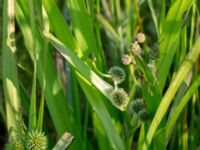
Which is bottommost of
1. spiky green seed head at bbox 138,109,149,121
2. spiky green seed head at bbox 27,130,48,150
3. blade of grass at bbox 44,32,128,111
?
spiky green seed head at bbox 138,109,149,121

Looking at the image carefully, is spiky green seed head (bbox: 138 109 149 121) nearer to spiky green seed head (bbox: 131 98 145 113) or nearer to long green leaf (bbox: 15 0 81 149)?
spiky green seed head (bbox: 131 98 145 113)

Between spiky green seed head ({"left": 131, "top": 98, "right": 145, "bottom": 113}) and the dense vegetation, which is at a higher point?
the dense vegetation

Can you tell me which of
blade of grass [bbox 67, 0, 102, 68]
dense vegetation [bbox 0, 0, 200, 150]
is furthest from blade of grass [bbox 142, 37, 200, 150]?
blade of grass [bbox 67, 0, 102, 68]

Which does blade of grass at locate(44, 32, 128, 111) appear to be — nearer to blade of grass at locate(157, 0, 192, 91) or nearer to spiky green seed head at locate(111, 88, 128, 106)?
spiky green seed head at locate(111, 88, 128, 106)

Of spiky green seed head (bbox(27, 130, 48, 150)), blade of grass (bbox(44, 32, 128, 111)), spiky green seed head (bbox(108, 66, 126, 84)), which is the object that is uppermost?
blade of grass (bbox(44, 32, 128, 111))

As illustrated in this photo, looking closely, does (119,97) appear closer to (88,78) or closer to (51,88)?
(88,78)

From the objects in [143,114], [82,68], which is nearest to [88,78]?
[82,68]

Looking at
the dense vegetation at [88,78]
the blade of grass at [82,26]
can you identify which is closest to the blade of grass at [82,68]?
the dense vegetation at [88,78]

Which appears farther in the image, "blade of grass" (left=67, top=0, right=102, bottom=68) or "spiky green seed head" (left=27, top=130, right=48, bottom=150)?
"blade of grass" (left=67, top=0, right=102, bottom=68)

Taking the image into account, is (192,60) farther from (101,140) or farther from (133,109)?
(101,140)

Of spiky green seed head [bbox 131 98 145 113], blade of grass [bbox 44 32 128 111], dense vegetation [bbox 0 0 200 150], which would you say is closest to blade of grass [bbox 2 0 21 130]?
dense vegetation [bbox 0 0 200 150]

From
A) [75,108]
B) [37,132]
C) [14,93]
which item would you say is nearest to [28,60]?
[75,108]
